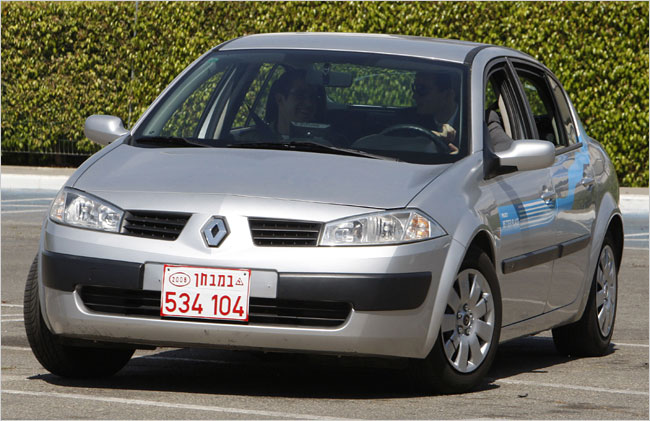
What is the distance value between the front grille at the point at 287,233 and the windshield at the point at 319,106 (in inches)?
31.0

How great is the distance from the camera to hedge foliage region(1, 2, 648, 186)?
21.9m

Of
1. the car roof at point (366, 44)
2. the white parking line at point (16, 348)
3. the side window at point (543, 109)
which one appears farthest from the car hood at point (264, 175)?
the side window at point (543, 109)

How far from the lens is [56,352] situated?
240 inches

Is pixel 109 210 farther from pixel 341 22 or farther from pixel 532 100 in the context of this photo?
pixel 341 22

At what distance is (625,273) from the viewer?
42.0ft

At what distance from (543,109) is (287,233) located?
3.08 m

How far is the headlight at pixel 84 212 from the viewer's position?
5.79m

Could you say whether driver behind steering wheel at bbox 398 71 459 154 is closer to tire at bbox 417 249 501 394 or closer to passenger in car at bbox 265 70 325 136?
passenger in car at bbox 265 70 325 136

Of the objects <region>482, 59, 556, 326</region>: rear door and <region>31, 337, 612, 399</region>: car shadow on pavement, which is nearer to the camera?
<region>31, 337, 612, 399</region>: car shadow on pavement

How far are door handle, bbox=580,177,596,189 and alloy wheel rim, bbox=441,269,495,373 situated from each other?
1.70 m

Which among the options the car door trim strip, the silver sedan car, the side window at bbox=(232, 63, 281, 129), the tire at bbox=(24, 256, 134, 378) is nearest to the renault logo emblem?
the silver sedan car

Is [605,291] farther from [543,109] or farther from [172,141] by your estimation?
[172,141]

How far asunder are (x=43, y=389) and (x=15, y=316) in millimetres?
2951

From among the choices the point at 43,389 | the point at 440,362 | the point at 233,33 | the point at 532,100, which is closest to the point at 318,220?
the point at 440,362
